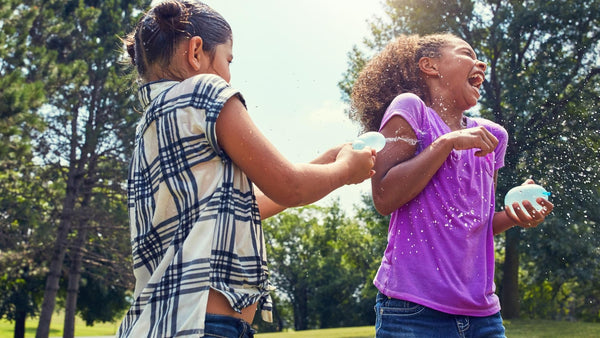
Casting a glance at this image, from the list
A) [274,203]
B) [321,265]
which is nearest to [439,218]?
[274,203]

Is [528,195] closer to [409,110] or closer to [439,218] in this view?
[439,218]

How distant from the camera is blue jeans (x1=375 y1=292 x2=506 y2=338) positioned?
2074 mm

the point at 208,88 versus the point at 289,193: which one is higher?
the point at 208,88

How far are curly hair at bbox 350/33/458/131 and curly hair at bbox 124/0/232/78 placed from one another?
1.01m

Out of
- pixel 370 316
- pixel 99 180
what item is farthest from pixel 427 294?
pixel 370 316

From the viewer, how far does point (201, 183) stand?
64.5 inches

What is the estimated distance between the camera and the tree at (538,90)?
1191 cm

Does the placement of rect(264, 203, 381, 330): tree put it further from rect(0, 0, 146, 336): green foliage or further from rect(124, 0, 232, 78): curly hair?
rect(124, 0, 232, 78): curly hair

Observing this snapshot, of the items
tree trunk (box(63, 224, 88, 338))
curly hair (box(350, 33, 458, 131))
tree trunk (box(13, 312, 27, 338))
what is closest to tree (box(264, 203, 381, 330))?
tree trunk (box(13, 312, 27, 338))

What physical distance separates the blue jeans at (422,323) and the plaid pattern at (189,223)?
528 millimetres

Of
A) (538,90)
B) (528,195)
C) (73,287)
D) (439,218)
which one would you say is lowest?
(439,218)

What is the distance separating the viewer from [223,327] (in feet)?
5.12

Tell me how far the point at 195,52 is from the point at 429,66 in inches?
47.0

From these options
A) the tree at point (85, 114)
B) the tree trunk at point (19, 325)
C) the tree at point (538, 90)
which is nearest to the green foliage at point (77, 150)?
the tree at point (85, 114)
